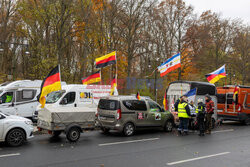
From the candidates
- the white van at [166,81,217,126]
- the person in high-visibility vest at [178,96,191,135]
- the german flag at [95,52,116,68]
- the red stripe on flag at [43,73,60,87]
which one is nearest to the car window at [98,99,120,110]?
the red stripe on flag at [43,73,60,87]

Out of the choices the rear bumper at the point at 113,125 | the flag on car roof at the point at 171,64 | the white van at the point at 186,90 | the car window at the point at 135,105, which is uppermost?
the flag on car roof at the point at 171,64

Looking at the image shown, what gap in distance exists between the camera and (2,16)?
29.0 metres

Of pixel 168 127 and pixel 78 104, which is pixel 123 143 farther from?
pixel 78 104

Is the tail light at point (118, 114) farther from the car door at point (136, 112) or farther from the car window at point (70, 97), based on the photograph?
the car window at point (70, 97)

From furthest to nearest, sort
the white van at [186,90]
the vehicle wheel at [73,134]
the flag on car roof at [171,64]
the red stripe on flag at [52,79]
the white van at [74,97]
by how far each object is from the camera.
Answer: the flag on car roof at [171,64], the white van at [186,90], the white van at [74,97], the red stripe on flag at [52,79], the vehicle wheel at [73,134]

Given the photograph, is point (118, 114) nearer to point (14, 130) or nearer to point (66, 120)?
point (66, 120)

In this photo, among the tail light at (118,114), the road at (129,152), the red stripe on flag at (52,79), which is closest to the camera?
the road at (129,152)

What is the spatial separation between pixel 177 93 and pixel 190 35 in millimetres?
21895

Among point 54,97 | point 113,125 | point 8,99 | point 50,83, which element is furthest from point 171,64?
point 8,99

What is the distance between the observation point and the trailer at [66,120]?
32.4ft

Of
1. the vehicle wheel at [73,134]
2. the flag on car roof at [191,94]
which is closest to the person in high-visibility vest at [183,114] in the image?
the flag on car roof at [191,94]

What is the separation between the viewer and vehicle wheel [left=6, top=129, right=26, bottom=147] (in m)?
9.22

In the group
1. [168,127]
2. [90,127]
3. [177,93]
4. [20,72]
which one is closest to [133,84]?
[177,93]

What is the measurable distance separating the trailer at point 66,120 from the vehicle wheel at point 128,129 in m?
1.77
